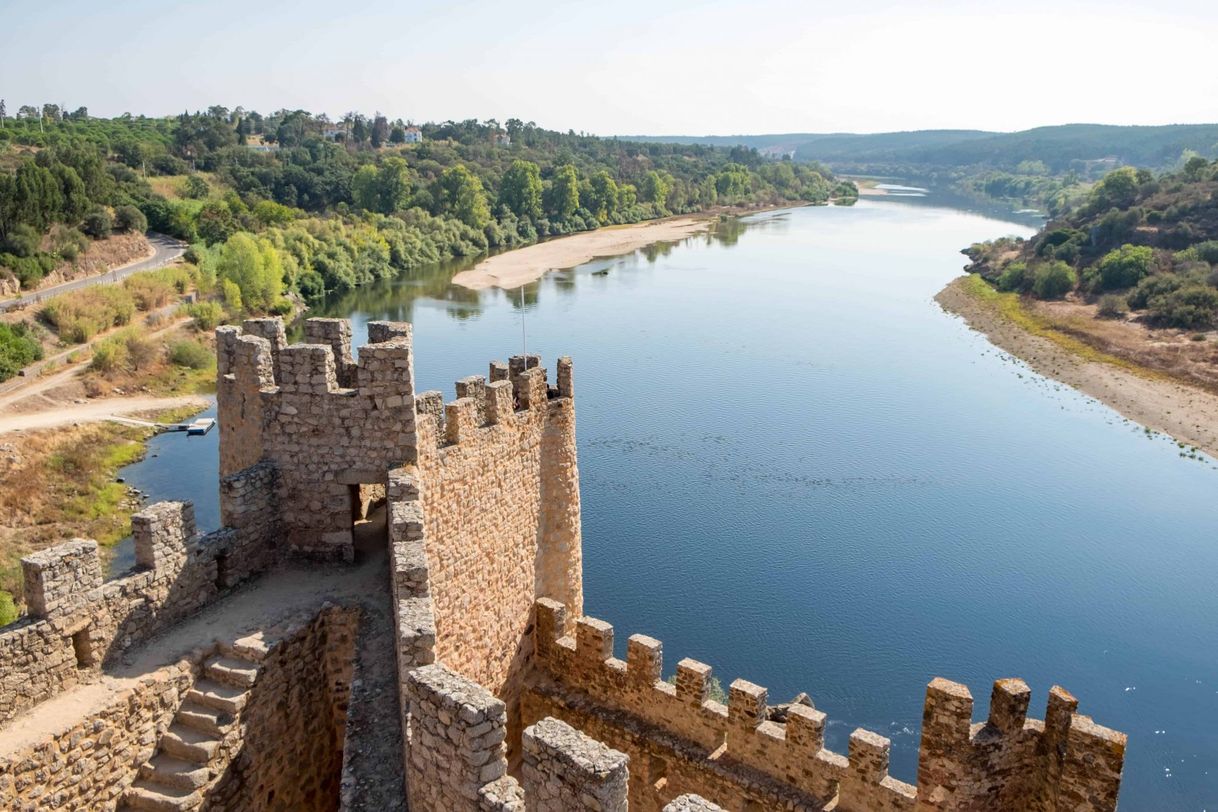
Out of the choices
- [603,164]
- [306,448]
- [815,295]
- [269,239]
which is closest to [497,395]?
[306,448]

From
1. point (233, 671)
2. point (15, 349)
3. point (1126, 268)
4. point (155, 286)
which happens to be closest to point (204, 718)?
point (233, 671)

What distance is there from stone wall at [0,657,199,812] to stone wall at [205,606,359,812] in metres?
0.57

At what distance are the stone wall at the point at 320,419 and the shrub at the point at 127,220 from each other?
5630 centimetres

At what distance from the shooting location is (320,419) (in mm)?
8266

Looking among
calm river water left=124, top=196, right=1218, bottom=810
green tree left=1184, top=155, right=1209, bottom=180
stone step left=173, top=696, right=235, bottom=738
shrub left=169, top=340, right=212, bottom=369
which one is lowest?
calm river water left=124, top=196, right=1218, bottom=810

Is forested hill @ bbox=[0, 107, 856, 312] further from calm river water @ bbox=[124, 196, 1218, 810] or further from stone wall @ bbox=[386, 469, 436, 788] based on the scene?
stone wall @ bbox=[386, 469, 436, 788]

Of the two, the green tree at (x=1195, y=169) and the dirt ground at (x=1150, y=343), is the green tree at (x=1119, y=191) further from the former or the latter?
the dirt ground at (x=1150, y=343)

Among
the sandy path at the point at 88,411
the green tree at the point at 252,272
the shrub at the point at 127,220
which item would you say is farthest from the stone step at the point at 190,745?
the shrub at the point at 127,220

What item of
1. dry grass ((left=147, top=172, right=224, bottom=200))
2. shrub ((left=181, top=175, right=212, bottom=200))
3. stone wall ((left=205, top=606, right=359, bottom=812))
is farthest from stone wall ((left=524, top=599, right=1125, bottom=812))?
shrub ((left=181, top=175, right=212, bottom=200))

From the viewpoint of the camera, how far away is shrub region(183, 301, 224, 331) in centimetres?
4556

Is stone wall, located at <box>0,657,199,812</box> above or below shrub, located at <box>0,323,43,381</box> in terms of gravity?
above

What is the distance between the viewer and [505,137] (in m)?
169

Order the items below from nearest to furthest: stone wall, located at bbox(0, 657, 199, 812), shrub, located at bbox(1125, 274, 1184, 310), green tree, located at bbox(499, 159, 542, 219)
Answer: stone wall, located at bbox(0, 657, 199, 812)
shrub, located at bbox(1125, 274, 1184, 310)
green tree, located at bbox(499, 159, 542, 219)

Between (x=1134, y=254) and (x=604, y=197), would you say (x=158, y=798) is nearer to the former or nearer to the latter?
(x=1134, y=254)
